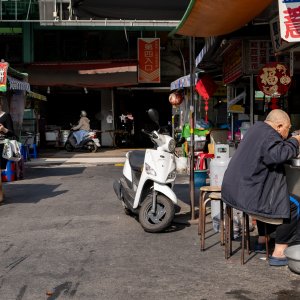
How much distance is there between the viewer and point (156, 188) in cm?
656

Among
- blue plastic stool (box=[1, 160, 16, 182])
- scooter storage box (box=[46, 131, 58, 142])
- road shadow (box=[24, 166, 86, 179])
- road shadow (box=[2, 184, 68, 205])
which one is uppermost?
scooter storage box (box=[46, 131, 58, 142])

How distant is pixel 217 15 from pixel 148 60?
15.0 meters

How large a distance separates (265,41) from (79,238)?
172 inches

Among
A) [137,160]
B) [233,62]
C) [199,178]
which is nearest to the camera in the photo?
[137,160]

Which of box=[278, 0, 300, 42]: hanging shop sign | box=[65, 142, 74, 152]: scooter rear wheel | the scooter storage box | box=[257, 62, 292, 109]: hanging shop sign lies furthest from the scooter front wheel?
the scooter storage box

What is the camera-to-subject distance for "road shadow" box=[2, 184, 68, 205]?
9445 millimetres

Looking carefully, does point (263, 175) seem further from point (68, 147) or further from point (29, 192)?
point (68, 147)

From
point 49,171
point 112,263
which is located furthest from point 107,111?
point 112,263

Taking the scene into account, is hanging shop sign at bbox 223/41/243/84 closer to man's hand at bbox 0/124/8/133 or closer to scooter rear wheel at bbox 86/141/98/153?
man's hand at bbox 0/124/8/133

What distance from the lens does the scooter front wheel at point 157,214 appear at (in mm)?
6543

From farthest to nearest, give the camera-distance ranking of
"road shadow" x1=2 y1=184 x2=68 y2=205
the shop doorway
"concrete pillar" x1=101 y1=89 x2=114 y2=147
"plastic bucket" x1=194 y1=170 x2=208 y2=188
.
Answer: the shop doorway, "concrete pillar" x1=101 y1=89 x2=114 y2=147, "plastic bucket" x1=194 y1=170 x2=208 y2=188, "road shadow" x1=2 y1=184 x2=68 y2=205

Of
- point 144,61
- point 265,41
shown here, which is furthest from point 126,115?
point 265,41

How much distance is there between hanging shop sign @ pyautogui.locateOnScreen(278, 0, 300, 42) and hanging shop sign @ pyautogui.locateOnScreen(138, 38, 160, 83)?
15.8m

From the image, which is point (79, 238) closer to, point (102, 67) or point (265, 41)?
point (265, 41)
